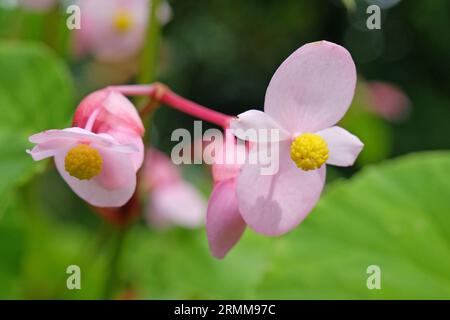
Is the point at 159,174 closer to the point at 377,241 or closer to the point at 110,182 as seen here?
the point at 377,241

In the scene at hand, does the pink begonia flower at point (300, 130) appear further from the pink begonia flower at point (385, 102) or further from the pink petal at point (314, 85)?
the pink begonia flower at point (385, 102)

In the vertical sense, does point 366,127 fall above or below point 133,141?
above

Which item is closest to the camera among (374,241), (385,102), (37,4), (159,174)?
(374,241)

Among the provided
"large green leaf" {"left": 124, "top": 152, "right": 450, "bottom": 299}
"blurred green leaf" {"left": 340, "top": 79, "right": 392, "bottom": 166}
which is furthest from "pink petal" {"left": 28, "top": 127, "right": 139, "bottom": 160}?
"blurred green leaf" {"left": 340, "top": 79, "right": 392, "bottom": 166}

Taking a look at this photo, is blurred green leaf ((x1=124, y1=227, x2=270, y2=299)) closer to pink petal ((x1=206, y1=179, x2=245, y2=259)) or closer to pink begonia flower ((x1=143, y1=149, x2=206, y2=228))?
pink begonia flower ((x1=143, y1=149, x2=206, y2=228))

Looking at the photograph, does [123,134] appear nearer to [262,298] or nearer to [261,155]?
[261,155]


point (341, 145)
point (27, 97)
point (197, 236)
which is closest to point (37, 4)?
point (27, 97)

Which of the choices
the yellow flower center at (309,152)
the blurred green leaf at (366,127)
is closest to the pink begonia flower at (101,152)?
the yellow flower center at (309,152)

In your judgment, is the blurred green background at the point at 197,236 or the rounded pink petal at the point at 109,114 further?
the blurred green background at the point at 197,236
